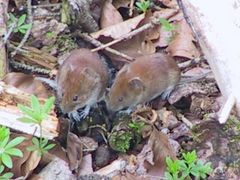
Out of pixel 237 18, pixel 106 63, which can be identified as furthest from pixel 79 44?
pixel 237 18

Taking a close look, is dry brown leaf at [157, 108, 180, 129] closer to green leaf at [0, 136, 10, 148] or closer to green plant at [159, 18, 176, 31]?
green plant at [159, 18, 176, 31]

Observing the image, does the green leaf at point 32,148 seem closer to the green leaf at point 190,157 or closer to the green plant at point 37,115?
the green plant at point 37,115

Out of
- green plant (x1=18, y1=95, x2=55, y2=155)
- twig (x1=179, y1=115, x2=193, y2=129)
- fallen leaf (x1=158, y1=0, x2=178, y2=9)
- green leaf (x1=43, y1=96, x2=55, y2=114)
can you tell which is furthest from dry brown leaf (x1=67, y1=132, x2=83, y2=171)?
fallen leaf (x1=158, y1=0, x2=178, y2=9)

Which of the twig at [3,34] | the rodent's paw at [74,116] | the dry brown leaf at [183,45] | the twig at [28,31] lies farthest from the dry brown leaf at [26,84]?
the dry brown leaf at [183,45]

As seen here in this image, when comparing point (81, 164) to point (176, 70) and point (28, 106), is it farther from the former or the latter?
point (176, 70)

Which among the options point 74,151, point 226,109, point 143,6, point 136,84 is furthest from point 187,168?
point 143,6

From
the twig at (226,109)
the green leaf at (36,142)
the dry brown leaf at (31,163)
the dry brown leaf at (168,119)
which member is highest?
the twig at (226,109)
